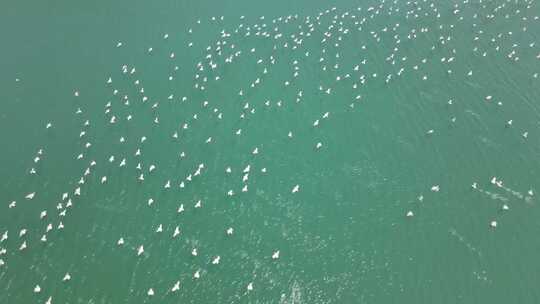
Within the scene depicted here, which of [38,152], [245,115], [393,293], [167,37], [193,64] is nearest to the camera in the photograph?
[393,293]

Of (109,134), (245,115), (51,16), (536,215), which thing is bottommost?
(536,215)

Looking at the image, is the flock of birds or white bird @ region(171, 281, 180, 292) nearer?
white bird @ region(171, 281, 180, 292)

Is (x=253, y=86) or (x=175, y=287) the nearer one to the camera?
(x=175, y=287)

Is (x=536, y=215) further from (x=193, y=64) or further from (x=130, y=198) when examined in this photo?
(x=193, y=64)

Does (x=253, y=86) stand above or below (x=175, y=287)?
above

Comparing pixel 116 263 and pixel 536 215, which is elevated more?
pixel 116 263

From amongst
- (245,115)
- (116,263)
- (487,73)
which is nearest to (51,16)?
(245,115)

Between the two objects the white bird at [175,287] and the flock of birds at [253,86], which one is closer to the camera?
the white bird at [175,287]

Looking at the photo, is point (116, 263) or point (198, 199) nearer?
point (116, 263)
